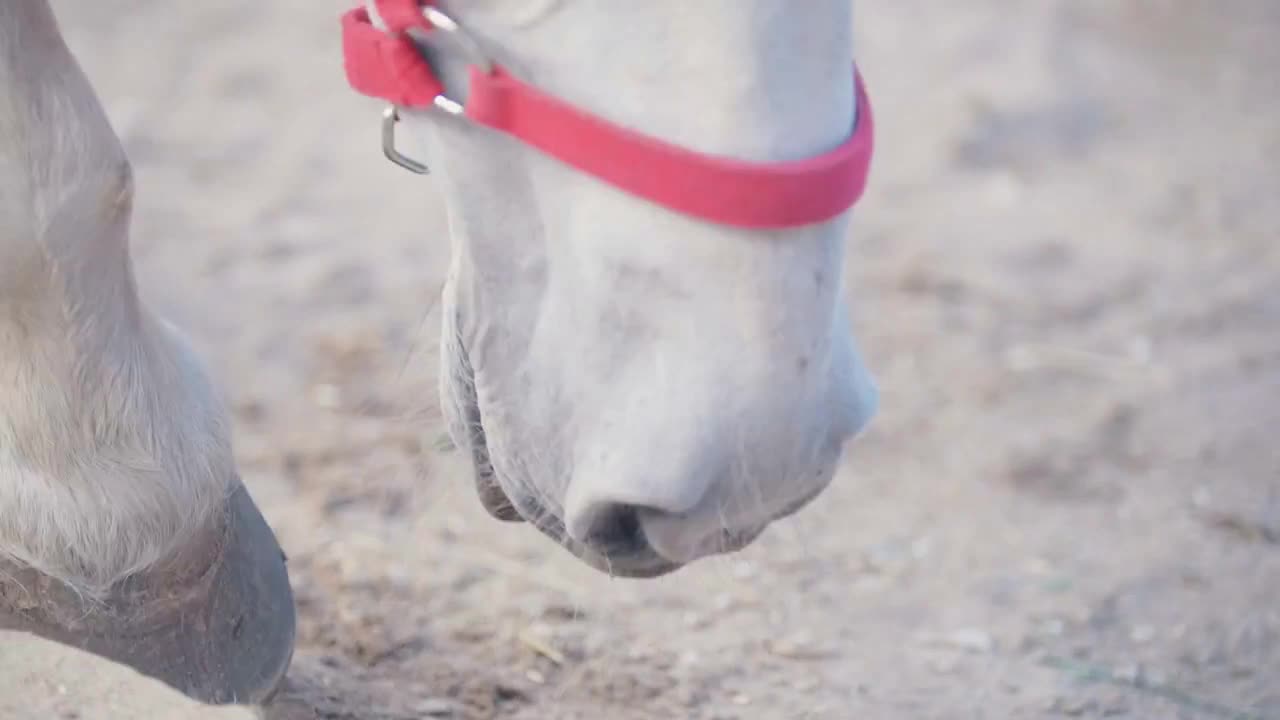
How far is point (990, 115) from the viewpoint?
3.68 m

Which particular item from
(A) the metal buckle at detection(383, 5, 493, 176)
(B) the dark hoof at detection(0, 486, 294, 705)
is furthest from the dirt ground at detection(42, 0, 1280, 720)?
(A) the metal buckle at detection(383, 5, 493, 176)

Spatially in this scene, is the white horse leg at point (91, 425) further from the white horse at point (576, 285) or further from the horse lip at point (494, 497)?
the horse lip at point (494, 497)

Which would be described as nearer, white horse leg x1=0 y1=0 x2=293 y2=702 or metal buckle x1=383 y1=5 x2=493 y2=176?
metal buckle x1=383 y1=5 x2=493 y2=176

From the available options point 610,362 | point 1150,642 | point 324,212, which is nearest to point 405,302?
point 324,212

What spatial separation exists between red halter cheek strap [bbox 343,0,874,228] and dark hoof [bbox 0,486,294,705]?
52 centimetres

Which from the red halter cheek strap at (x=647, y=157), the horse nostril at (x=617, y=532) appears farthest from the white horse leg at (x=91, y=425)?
the horse nostril at (x=617, y=532)

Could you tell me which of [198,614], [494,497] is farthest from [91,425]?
[494,497]

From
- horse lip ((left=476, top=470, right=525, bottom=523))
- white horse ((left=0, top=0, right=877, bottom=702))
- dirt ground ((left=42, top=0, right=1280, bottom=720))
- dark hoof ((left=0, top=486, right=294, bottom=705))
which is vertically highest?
white horse ((left=0, top=0, right=877, bottom=702))

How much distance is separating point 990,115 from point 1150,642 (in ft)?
6.45

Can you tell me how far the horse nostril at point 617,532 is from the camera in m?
1.06

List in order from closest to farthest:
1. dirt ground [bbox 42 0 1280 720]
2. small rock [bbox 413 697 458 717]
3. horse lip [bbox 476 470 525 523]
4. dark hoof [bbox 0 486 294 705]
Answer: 1. horse lip [bbox 476 470 525 523]
2. dark hoof [bbox 0 486 294 705]
3. small rock [bbox 413 697 458 717]
4. dirt ground [bbox 42 0 1280 720]

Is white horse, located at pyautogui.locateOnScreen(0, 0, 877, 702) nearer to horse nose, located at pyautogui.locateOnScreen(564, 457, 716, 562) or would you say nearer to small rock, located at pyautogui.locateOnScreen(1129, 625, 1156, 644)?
horse nose, located at pyautogui.locateOnScreen(564, 457, 716, 562)

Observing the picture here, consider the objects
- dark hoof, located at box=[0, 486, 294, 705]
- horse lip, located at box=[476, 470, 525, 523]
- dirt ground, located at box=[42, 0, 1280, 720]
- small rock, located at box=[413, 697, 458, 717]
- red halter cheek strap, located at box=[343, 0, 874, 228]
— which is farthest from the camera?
dirt ground, located at box=[42, 0, 1280, 720]

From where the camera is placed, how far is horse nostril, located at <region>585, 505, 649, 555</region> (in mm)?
1056
